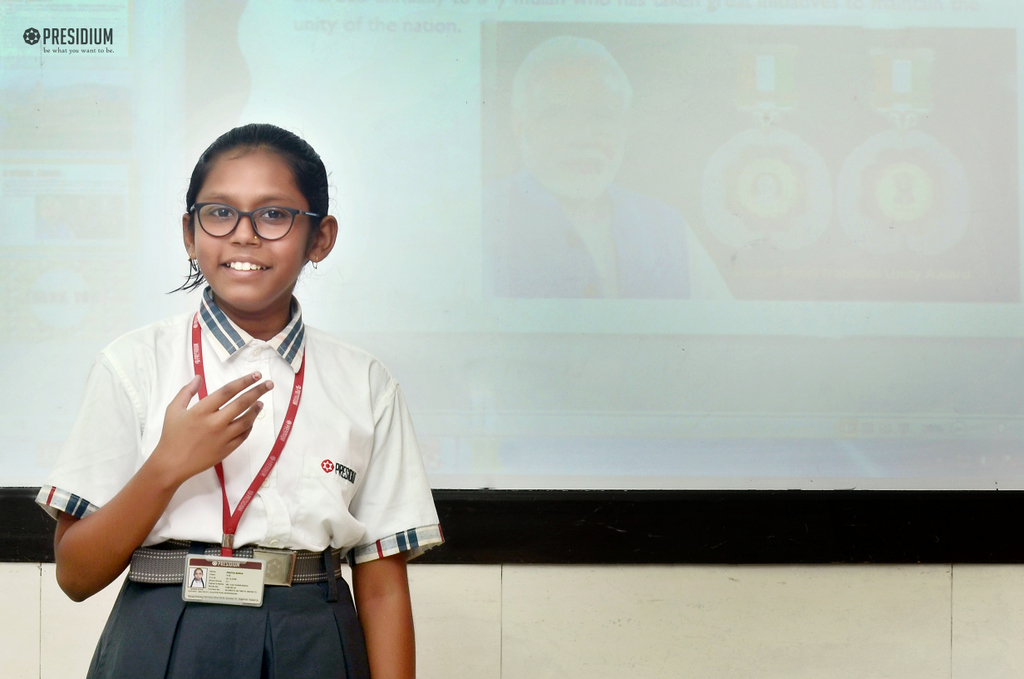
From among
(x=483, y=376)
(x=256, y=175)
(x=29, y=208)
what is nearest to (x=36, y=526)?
(x=29, y=208)

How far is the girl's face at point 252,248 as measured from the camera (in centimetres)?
111

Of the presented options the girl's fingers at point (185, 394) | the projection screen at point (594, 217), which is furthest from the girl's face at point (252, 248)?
the projection screen at point (594, 217)

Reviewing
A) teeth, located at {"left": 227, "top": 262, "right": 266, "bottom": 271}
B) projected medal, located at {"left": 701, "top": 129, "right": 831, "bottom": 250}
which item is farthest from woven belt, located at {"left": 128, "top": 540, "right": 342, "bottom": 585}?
projected medal, located at {"left": 701, "top": 129, "right": 831, "bottom": 250}

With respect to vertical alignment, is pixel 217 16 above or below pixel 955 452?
above

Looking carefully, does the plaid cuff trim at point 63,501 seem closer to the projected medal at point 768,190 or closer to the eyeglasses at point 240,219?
the eyeglasses at point 240,219

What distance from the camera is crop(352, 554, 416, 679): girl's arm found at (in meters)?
1.15

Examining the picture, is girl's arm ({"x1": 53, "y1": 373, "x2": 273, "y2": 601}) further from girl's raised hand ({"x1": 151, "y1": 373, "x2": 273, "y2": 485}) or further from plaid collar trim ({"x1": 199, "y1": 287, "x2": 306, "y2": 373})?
plaid collar trim ({"x1": 199, "y1": 287, "x2": 306, "y2": 373})

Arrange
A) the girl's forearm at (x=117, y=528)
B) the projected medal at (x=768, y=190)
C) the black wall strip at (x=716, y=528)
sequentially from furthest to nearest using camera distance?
the projected medal at (x=768, y=190) → the black wall strip at (x=716, y=528) → the girl's forearm at (x=117, y=528)

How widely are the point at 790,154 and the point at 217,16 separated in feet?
5.02

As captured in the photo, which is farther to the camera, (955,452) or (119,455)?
(955,452)

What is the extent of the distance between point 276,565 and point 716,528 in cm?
138

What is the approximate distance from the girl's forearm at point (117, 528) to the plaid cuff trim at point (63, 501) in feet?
0.05

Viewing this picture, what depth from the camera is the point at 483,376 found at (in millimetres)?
2215

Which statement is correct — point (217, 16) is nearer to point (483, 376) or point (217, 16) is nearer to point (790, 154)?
point (483, 376)
